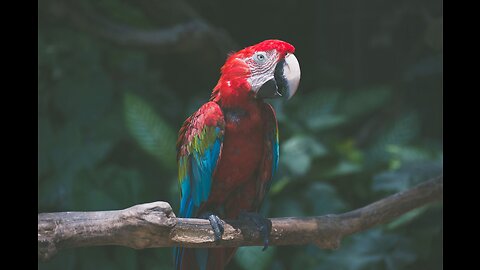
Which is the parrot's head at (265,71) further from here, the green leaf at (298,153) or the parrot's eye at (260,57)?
the green leaf at (298,153)

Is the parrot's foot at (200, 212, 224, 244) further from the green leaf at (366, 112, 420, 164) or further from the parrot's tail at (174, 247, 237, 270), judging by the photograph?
the green leaf at (366, 112, 420, 164)

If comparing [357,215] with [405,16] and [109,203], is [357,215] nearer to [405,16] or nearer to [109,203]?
[109,203]

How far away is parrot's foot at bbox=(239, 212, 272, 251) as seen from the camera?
1.16 m

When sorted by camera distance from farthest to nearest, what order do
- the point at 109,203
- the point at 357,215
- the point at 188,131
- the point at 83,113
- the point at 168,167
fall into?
the point at 83,113, the point at 168,167, the point at 109,203, the point at 357,215, the point at 188,131

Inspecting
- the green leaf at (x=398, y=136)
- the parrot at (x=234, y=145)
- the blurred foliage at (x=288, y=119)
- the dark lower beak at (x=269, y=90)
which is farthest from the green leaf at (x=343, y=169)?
the dark lower beak at (x=269, y=90)

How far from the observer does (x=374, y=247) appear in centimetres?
182

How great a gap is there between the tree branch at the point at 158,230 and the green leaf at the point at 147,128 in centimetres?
43

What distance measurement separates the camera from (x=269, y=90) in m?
1.09

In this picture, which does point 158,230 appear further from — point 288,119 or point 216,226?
point 288,119

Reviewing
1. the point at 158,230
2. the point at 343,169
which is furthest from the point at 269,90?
the point at 343,169

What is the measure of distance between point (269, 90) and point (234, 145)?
123mm

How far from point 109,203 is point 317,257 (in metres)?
0.65

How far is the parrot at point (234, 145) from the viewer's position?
108 cm
